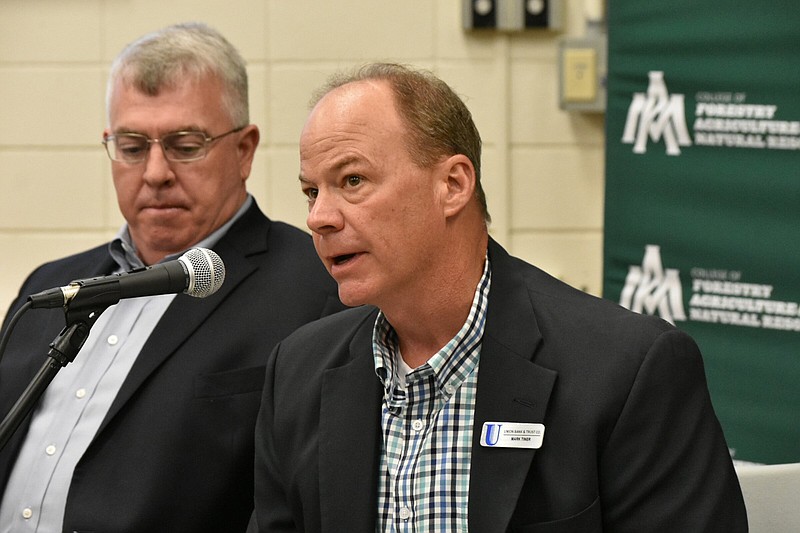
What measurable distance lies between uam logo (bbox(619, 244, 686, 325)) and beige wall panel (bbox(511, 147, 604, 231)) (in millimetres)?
681

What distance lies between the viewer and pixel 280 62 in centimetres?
405

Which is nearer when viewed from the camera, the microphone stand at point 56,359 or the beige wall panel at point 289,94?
the microphone stand at point 56,359

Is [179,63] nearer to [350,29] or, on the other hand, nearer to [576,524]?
[576,524]

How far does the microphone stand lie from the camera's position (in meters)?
1.47

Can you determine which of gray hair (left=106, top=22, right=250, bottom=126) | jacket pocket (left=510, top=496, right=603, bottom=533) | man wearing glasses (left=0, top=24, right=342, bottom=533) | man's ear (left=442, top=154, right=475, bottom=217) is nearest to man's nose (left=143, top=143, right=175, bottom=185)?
man wearing glasses (left=0, top=24, right=342, bottom=533)

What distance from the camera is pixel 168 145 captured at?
2.51 m

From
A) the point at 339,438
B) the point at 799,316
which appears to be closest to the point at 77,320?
the point at 339,438

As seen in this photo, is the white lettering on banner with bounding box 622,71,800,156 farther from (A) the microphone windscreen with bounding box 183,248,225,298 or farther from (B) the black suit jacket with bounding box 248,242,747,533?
(A) the microphone windscreen with bounding box 183,248,225,298

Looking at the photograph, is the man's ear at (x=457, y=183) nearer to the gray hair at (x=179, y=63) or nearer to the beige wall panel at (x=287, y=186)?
the gray hair at (x=179, y=63)

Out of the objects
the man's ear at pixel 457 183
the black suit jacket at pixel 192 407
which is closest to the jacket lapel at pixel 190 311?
the black suit jacket at pixel 192 407

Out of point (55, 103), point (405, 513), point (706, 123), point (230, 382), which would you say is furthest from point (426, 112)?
point (55, 103)

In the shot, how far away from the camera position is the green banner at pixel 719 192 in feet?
9.70

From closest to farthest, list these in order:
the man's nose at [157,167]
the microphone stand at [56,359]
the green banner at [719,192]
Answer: the microphone stand at [56,359] → the man's nose at [157,167] → the green banner at [719,192]

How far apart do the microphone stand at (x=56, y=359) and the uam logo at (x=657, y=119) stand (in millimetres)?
2115
